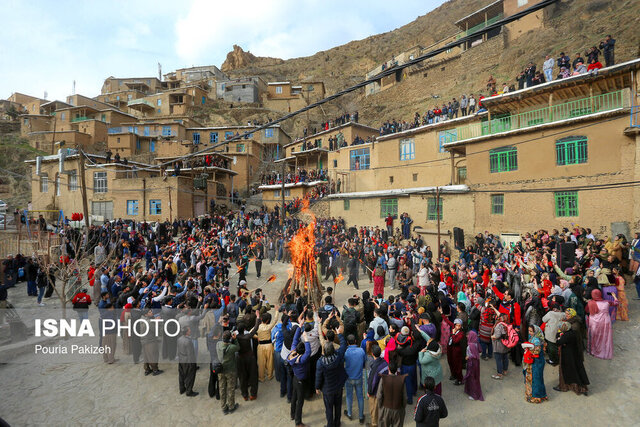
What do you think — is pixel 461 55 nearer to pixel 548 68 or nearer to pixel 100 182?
pixel 548 68

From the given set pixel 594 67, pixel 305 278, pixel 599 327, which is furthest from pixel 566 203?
pixel 305 278

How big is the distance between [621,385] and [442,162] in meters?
21.7

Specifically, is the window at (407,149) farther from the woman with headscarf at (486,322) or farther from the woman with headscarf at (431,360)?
the woman with headscarf at (431,360)

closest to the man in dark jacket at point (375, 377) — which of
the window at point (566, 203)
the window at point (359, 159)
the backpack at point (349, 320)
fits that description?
the backpack at point (349, 320)

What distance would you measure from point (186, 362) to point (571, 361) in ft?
27.6

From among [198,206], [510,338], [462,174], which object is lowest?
[510,338]

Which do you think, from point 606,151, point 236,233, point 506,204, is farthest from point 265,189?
point 606,151

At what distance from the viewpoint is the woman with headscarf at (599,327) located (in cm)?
793

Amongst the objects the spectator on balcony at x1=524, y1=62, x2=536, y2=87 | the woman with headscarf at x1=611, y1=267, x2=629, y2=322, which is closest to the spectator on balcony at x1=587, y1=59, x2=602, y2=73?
Answer: the spectator on balcony at x1=524, y1=62, x2=536, y2=87

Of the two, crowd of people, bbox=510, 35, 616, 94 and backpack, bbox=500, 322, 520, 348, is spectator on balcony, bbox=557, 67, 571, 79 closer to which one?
crowd of people, bbox=510, 35, 616, 94

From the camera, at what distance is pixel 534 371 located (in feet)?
22.8

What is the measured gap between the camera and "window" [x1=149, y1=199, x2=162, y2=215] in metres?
30.5

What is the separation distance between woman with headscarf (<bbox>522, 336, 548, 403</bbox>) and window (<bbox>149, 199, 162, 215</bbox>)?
99.4 ft

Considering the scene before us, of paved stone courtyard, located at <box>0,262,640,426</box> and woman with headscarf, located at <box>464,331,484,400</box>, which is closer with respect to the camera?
paved stone courtyard, located at <box>0,262,640,426</box>
